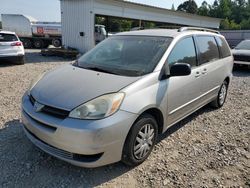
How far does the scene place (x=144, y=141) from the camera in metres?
3.15

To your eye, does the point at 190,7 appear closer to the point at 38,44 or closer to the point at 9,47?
the point at 38,44

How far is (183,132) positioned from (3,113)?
135 inches

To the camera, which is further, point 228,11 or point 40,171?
point 228,11

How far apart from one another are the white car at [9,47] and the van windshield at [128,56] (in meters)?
7.35

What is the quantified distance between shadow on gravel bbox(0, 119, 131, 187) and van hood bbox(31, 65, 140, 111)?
85cm

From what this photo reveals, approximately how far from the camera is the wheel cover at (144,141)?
3045 mm

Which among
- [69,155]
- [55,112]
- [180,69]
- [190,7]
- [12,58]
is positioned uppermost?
[190,7]

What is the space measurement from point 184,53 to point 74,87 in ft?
6.27

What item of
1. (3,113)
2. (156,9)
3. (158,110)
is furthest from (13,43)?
(156,9)

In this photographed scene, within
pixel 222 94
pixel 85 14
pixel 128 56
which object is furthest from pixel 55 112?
pixel 85 14

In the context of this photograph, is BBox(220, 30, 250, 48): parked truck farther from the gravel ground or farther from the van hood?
the van hood

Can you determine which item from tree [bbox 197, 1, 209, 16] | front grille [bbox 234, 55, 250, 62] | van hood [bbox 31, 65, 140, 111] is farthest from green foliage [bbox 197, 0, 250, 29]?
van hood [bbox 31, 65, 140, 111]

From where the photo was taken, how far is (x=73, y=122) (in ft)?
8.43

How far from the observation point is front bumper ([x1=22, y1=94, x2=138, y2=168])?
100 inches
